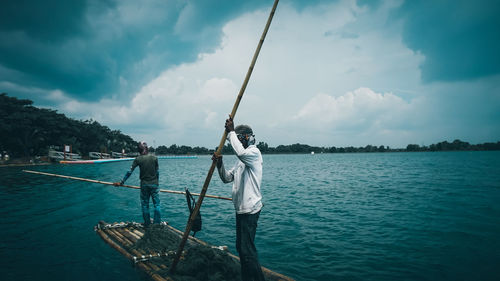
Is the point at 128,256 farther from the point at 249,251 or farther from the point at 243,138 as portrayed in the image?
the point at 243,138

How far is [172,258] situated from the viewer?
5.62 meters

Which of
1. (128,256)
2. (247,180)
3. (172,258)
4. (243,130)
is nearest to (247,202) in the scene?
(247,180)

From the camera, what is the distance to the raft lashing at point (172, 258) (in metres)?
4.68

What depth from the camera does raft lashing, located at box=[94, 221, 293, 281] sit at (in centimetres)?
468

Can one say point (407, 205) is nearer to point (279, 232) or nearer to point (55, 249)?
point (279, 232)

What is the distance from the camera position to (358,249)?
7.76 meters

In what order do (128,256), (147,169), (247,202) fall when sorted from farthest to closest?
(147,169), (128,256), (247,202)

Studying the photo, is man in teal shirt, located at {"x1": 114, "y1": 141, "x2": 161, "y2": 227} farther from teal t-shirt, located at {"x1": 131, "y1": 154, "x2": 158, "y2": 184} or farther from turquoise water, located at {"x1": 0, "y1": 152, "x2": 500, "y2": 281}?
turquoise water, located at {"x1": 0, "y1": 152, "x2": 500, "y2": 281}

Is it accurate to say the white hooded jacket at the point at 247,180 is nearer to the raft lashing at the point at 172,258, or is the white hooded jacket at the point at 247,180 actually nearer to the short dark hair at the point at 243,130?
the short dark hair at the point at 243,130

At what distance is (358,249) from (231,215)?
6.05 metres

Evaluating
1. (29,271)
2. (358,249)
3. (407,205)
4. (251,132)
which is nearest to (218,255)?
(251,132)

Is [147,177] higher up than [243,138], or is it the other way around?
[243,138]

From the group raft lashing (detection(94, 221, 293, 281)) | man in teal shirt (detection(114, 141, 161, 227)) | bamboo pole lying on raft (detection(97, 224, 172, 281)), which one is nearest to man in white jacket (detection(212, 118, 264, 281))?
raft lashing (detection(94, 221, 293, 281))

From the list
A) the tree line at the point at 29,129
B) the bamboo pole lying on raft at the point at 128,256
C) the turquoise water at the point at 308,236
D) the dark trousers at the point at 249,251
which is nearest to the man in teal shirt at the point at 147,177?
the bamboo pole lying on raft at the point at 128,256
